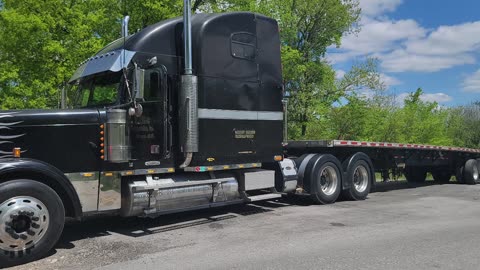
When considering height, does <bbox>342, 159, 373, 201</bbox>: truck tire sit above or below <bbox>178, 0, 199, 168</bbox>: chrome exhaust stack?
below

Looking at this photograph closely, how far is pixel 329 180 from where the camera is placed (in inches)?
442

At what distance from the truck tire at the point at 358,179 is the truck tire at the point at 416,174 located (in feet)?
20.4

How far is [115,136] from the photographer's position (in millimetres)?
7059

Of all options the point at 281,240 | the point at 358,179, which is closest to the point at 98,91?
the point at 281,240

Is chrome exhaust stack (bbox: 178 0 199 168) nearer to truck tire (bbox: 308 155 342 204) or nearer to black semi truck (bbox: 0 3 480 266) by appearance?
black semi truck (bbox: 0 3 480 266)

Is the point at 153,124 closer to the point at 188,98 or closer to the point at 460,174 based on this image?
the point at 188,98

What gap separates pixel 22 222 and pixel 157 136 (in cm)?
251

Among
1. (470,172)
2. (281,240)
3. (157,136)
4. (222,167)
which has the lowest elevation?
(281,240)

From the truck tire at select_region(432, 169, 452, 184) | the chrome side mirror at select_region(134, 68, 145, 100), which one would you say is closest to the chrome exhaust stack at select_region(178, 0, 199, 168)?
the chrome side mirror at select_region(134, 68, 145, 100)

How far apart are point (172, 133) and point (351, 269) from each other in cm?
385

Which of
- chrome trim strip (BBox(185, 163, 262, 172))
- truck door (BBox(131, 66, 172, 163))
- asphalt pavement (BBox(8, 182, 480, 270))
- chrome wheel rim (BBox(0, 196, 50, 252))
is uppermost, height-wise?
truck door (BBox(131, 66, 172, 163))

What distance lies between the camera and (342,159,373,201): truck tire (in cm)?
1144

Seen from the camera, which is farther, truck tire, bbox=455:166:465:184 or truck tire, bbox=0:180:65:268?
truck tire, bbox=455:166:465:184

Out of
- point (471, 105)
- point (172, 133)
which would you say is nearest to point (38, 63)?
point (172, 133)
